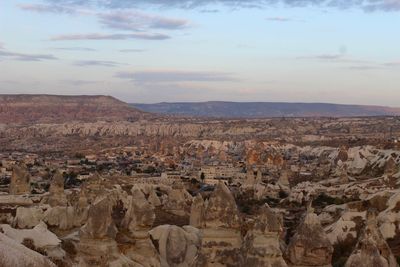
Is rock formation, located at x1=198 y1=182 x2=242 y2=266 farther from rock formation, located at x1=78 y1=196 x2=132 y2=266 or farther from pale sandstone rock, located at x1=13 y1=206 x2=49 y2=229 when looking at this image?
pale sandstone rock, located at x1=13 y1=206 x2=49 y2=229

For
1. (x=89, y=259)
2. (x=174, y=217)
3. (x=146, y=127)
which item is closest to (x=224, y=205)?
(x=89, y=259)

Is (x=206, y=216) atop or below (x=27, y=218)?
atop

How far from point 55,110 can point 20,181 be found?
158 metres

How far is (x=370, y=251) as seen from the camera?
866 cm

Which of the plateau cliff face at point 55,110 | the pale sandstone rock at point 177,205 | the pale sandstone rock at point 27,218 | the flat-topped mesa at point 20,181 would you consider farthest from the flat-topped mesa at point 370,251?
the plateau cliff face at point 55,110

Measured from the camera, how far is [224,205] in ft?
28.0

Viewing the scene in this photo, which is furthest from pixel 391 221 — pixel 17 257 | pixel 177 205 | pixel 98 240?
pixel 177 205

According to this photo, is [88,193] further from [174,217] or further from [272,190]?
[272,190]

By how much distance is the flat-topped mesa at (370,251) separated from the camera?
855 centimetres

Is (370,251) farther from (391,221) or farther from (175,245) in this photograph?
(391,221)

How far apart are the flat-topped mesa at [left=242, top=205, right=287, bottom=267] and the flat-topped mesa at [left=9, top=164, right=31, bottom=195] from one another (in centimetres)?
1991

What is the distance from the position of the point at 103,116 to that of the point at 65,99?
1503 cm

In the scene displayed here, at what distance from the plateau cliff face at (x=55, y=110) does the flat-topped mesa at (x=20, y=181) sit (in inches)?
5548

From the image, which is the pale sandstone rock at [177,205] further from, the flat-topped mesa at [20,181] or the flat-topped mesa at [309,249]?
the flat-topped mesa at [309,249]
